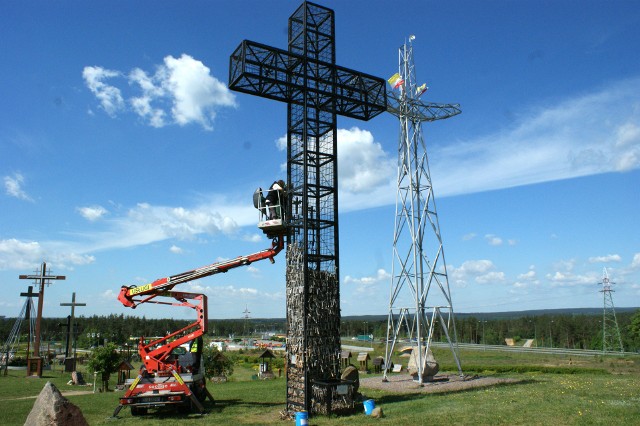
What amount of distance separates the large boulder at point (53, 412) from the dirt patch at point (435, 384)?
47.8ft

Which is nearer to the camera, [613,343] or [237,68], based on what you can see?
[237,68]

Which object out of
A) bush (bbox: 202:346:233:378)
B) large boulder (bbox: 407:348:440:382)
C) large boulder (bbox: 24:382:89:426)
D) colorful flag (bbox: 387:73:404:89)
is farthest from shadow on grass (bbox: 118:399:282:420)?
colorful flag (bbox: 387:73:404:89)

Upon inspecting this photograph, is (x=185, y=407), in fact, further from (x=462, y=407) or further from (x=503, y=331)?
(x=503, y=331)

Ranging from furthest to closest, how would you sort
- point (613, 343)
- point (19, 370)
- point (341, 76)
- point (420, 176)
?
point (613, 343) → point (19, 370) → point (420, 176) → point (341, 76)

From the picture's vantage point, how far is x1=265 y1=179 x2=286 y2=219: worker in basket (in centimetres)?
1849

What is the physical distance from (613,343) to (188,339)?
Result: 223ft

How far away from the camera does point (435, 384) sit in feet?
78.3

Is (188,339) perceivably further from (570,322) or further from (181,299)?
(570,322)

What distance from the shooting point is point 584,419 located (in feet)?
44.1

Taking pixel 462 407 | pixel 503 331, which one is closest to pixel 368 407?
pixel 462 407

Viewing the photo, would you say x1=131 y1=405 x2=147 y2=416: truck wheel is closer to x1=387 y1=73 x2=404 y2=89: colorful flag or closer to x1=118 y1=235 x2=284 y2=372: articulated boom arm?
x1=118 y1=235 x2=284 y2=372: articulated boom arm

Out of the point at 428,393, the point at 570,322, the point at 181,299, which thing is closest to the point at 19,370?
the point at 181,299

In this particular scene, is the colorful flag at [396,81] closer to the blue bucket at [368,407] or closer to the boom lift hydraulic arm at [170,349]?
the boom lift hydraulic arm at [170,349]

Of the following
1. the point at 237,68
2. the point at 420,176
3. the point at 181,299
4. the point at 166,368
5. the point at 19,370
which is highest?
the point at 237,68
